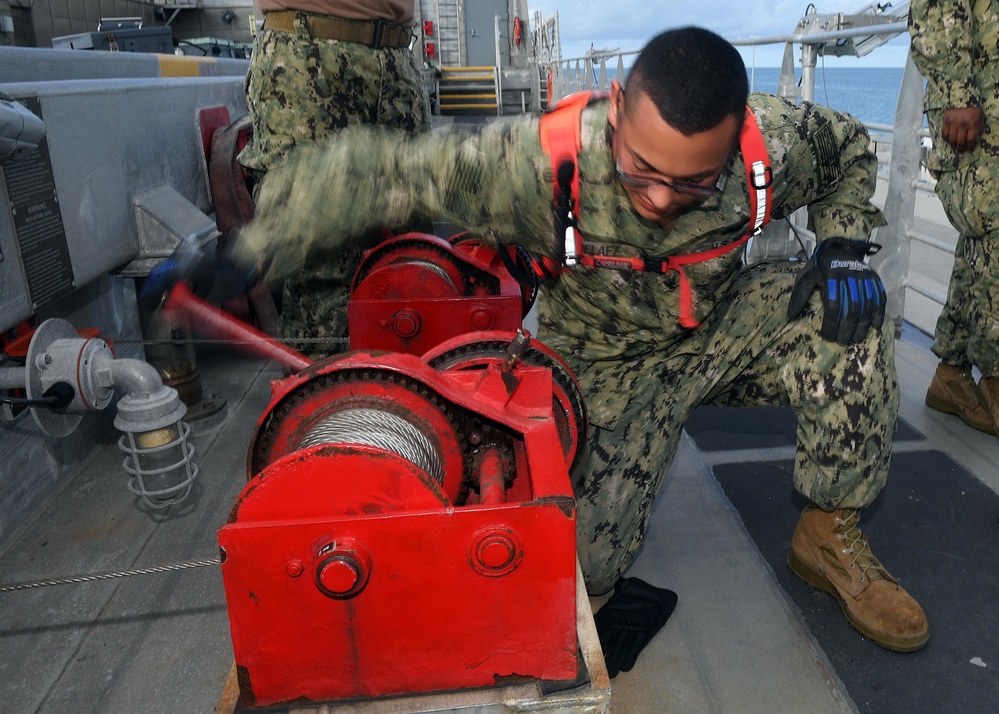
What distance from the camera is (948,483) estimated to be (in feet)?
9.48

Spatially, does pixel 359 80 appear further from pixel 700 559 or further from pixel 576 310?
pixel 700 559

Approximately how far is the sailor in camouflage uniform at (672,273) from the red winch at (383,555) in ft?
2.03

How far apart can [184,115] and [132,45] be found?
365 inches

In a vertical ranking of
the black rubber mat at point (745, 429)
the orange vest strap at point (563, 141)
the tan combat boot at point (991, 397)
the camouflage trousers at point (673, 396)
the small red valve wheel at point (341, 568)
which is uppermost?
the orange vest strap at point (563, 141)

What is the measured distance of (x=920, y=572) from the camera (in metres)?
2.41

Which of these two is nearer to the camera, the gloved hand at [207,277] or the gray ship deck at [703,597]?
the gloved hand at [207,277]

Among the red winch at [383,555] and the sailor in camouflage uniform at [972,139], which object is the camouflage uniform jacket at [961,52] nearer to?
the sailor in camouflage uniform at [972,139]

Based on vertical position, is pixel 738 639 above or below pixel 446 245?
below

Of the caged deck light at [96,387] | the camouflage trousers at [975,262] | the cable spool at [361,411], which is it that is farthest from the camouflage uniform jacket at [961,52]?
the caged deck light at [96,387]

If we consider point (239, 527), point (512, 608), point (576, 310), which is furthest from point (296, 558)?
point (576, 310)

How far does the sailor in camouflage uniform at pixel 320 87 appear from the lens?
3.32 metres

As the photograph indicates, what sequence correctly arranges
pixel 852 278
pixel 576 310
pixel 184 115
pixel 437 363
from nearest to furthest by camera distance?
pixel 437 363 → pixel 852 278 → pixel 576 310 → pixel 184 115

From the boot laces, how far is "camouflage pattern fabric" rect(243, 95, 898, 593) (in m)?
0.09

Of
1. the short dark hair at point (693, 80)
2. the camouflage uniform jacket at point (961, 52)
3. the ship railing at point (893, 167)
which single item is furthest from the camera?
the ship railing at point (893, 167)
